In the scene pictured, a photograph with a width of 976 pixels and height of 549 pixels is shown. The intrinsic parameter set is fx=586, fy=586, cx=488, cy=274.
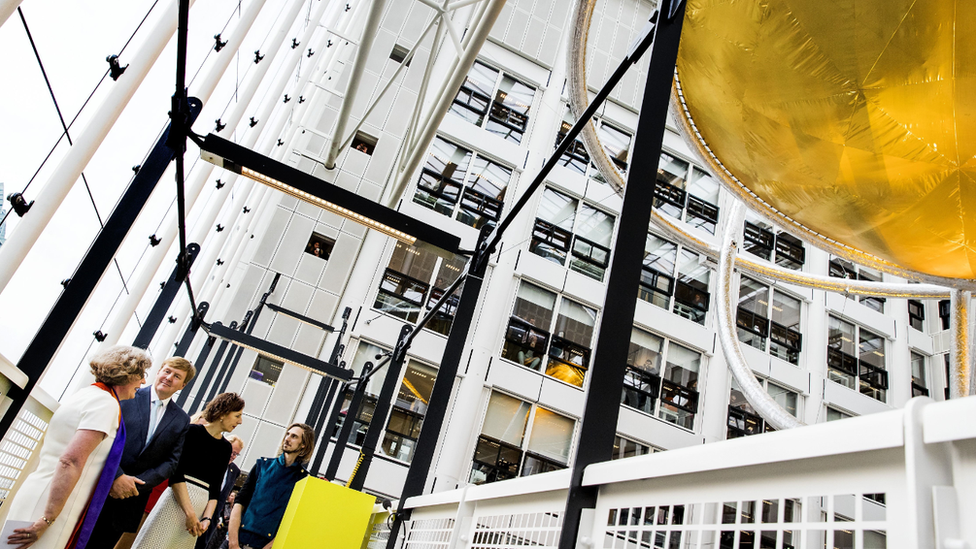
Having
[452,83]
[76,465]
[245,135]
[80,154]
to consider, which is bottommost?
[76,465]

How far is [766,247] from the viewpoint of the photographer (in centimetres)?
2128

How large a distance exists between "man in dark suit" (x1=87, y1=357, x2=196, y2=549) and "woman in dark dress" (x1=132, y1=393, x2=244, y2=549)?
0.75ft

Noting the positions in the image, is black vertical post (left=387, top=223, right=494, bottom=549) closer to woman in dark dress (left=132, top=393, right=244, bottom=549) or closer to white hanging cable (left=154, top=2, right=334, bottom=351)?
woman in dark dress (left=132, top=393, right=244, bottom=549)

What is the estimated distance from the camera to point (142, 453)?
13.5ft

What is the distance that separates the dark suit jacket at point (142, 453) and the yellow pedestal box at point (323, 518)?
3.11 feet

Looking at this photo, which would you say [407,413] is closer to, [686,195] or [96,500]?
[96,500]

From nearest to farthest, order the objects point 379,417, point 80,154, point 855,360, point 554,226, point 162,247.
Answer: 1. point 80,154
2. point 379,417
3. point 162,247
4. point 554,226
5. point 855,360

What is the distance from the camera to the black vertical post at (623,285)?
76.2 inches

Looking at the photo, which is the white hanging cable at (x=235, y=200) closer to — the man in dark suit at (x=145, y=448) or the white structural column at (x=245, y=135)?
the white structural column at (x=245, y=135)

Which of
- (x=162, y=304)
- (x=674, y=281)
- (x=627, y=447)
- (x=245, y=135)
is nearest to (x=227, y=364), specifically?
(x=245, y=135)

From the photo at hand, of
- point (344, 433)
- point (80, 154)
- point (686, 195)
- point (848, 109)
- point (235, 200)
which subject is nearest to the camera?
point (848, 109)

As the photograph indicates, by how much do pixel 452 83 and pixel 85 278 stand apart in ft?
17.7

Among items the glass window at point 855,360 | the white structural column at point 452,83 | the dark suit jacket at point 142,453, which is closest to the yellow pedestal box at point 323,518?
the dark suit jacket at point 142,453

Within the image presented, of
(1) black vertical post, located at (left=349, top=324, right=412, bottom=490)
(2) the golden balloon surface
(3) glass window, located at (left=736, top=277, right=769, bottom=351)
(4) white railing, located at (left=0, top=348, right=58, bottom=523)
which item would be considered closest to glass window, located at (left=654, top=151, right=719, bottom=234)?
(3) glass window, located at (left=736, top=277, right=769, bottom=351)
